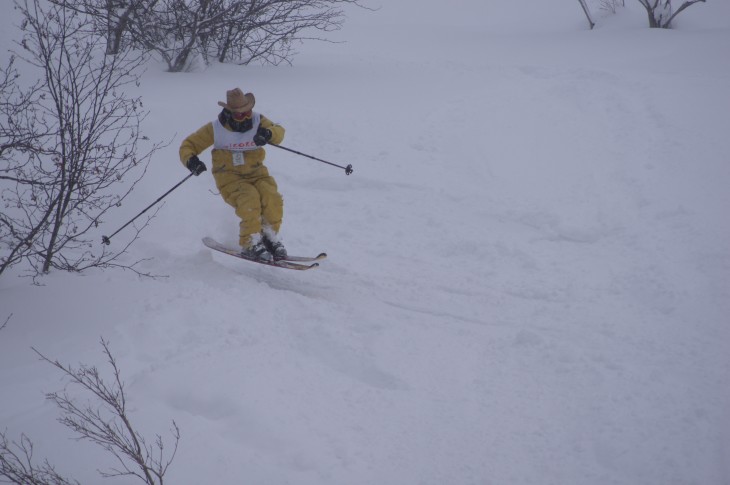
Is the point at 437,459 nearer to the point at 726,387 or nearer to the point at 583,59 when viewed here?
the point at 726,387

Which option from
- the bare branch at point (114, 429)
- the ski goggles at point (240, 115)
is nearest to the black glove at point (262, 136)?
the ski goggles at point (240, 115)

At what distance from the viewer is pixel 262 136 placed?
18.0 ft

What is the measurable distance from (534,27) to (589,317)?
1007 centimetres

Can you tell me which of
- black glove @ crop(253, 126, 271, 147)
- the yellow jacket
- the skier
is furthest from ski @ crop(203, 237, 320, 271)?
black glove @ crop(253, 126, 271, 147)

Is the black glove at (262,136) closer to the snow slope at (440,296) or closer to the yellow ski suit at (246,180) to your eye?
the yellow ski suit at (246,180)

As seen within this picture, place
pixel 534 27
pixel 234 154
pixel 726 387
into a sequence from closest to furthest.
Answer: pixel 726 387 → pixel 234 154 → pixel 534 27

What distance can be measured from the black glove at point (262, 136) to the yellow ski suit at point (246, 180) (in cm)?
6

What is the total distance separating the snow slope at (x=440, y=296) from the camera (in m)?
3.75

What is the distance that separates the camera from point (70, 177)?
15.6 ft

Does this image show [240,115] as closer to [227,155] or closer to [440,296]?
[227,155]

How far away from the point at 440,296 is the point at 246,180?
2.26 m

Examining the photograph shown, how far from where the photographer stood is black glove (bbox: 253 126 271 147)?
5.48 meters

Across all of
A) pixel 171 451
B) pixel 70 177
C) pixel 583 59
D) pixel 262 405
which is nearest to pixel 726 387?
pixel 262 405

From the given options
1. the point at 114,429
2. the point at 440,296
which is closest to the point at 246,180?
the point at 440,296
